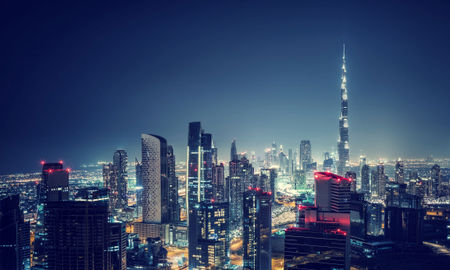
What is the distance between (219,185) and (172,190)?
10.9 ft

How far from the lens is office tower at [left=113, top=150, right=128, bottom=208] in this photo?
27.5 metres

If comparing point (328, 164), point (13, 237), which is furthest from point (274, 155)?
point (13, 237)

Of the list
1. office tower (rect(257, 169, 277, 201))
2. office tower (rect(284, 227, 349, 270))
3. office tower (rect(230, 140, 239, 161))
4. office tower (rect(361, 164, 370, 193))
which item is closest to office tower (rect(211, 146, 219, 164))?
office tower (rect(257, 169, 277, 201))

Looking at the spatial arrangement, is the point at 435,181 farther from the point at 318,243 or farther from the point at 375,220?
the point at 318,243

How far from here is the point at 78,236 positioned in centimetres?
1157

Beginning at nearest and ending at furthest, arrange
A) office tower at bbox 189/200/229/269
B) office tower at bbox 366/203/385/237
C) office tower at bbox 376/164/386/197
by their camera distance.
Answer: office tower at bbox 189/200/229/269 → office tower at bbox 366/203/385/237 → office tower at bbox 376/164/386/197

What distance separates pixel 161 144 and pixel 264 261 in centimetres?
1312

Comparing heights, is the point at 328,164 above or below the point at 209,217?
above

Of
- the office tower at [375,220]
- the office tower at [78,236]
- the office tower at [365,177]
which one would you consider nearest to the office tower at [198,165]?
the office tower at [375,220]

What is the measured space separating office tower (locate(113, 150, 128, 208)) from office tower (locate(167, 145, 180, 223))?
3285 mm

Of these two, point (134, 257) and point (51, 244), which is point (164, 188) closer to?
point (134, 257)

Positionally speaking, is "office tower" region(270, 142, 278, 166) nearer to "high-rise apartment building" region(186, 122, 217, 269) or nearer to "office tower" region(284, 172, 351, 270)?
"high-rise apartment building" region(186, 122, 217, 269)

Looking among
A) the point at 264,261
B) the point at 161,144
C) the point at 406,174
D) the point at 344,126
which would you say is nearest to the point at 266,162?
the point at 344,126

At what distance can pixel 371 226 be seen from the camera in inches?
950
